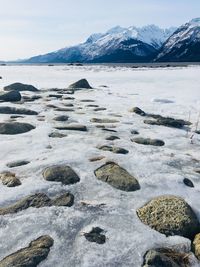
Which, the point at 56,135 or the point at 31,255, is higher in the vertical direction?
the point at 31,255

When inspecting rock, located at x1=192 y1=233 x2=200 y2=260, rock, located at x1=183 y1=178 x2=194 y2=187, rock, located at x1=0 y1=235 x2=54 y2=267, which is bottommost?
rock, located at x1=192 y1=233 x2=200 y2=260

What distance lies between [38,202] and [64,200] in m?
0.43

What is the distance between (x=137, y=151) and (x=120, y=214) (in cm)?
303

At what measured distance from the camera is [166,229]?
543cm

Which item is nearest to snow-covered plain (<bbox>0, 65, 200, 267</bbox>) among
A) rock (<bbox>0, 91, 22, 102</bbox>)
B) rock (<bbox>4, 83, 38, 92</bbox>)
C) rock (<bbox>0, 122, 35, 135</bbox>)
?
rock (<bbox>0, 122, 35, 135</bbox>)

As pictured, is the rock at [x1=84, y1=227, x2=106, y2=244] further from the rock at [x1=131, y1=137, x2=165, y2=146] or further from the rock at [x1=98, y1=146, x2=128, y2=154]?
the rock at [x1=131, y1=137, x2=165, y2=146]

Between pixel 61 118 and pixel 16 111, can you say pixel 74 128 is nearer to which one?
pixel 61 118

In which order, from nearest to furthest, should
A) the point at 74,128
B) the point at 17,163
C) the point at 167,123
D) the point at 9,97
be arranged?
the point at 17,163 → the point at 74,128 → the point at 167,123 → the point at 9,97

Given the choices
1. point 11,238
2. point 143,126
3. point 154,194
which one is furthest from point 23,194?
point 143,126

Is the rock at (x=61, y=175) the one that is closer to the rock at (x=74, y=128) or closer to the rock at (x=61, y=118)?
the rock at (x=74, y=128)

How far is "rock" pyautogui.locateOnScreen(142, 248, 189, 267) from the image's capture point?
15.5 feet

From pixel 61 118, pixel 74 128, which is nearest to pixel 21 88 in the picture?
pixel 61 118

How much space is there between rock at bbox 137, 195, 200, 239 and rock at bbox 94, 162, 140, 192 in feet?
2.27

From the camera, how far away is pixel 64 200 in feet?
20.1
